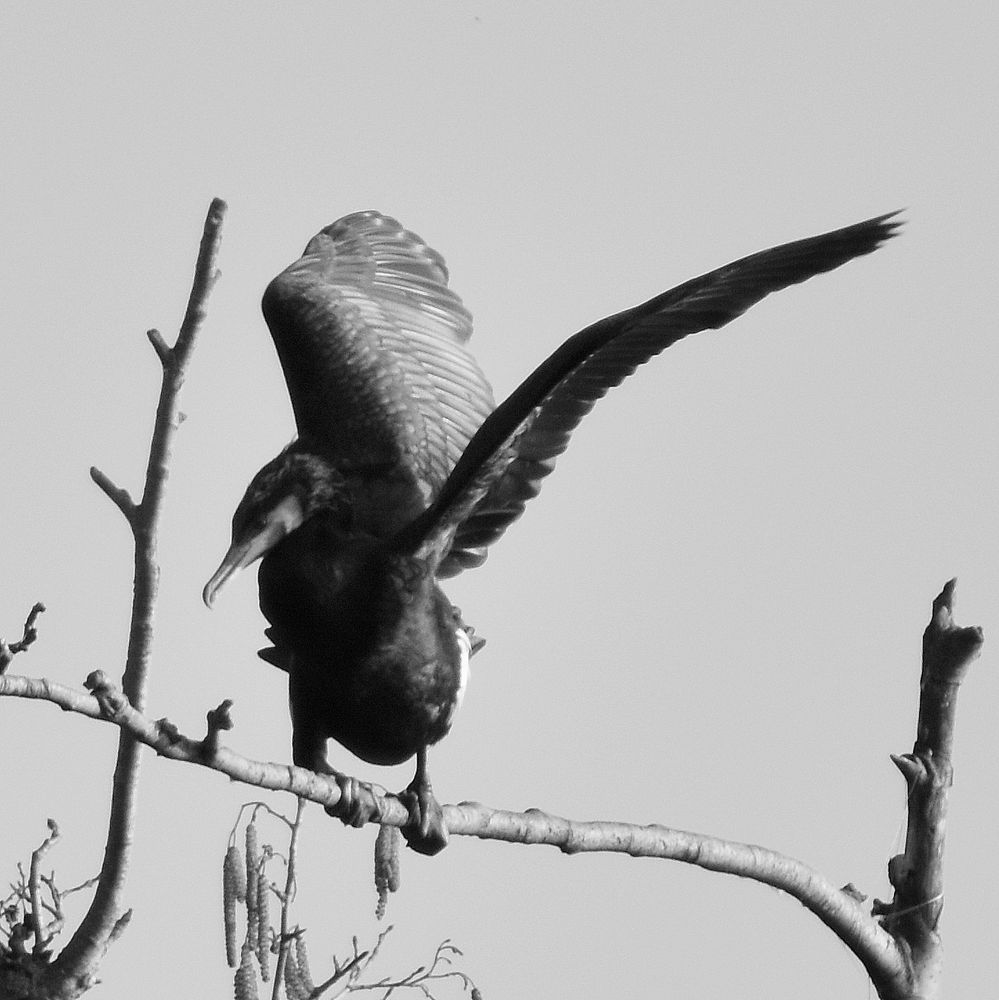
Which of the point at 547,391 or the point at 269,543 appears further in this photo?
the point at 269,543

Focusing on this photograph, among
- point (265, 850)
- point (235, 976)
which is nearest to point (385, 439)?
point (265, 850)

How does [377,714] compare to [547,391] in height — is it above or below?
below

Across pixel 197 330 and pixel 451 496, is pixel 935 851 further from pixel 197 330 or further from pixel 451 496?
pixel 197 330

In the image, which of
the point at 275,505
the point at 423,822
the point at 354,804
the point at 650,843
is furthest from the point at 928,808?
the point at 275,505

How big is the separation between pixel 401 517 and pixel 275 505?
531mm

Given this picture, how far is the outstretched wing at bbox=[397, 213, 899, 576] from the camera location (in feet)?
14.5

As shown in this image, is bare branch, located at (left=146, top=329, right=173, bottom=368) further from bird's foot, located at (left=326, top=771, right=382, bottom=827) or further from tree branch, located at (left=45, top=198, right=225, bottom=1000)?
bird's foot, located at (left=326, top=771, right=382, bottom=827)

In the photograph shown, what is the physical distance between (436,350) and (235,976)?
2.64m

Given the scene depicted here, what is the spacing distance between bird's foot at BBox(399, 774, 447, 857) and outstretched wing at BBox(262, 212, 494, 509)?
1.18 meters

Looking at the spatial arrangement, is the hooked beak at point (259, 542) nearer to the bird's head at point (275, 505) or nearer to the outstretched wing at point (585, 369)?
the bird's head at point (275, 505)

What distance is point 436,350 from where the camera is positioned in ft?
22.4

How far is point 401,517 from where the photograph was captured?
5527 millimetres

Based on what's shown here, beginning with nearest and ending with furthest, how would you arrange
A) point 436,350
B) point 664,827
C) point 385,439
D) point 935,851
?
1. point 664,827
2. point 935,851
3. point 385,439
4. point 436,350

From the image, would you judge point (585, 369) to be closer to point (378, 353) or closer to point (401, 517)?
point (401, 517)
